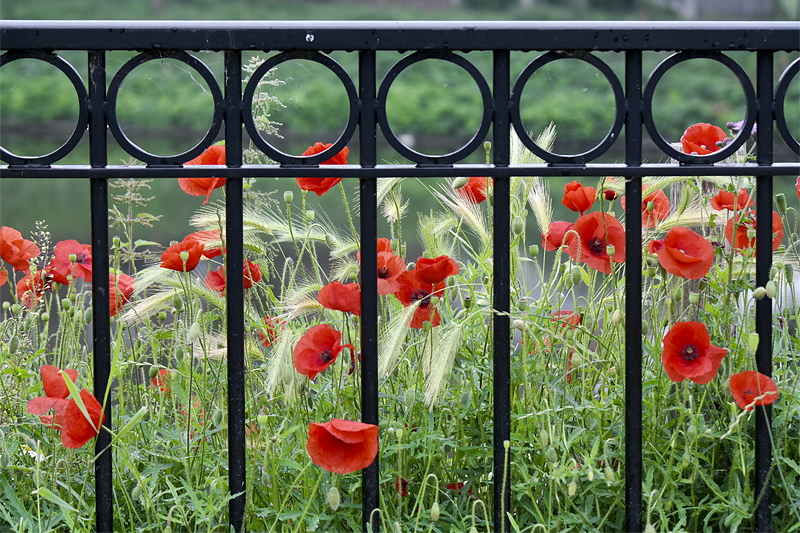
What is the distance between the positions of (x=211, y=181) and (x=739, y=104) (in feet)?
58.9

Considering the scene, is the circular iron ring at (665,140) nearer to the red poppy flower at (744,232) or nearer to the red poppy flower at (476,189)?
the red poppy flower at (744,232)

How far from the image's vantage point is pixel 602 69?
1.24 m

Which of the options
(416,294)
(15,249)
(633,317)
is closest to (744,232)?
(633,317)

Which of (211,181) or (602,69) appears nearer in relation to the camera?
(602,69)

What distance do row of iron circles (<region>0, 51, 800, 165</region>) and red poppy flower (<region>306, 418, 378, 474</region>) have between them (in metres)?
0.42

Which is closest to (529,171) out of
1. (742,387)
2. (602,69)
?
(602,69)

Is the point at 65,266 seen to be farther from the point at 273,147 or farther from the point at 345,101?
the point at 345,101

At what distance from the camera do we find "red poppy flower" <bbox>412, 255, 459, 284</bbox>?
4.37ft

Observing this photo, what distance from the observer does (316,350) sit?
4.25 feet

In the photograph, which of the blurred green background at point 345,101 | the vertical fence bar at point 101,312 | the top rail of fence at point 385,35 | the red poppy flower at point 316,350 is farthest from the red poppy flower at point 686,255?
the blurred green background at point 345,101

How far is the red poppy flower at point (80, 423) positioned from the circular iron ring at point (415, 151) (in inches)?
24.4

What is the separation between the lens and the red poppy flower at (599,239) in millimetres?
1403

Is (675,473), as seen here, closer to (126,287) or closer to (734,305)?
(734,305)

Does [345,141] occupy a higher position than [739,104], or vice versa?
[739,104]
